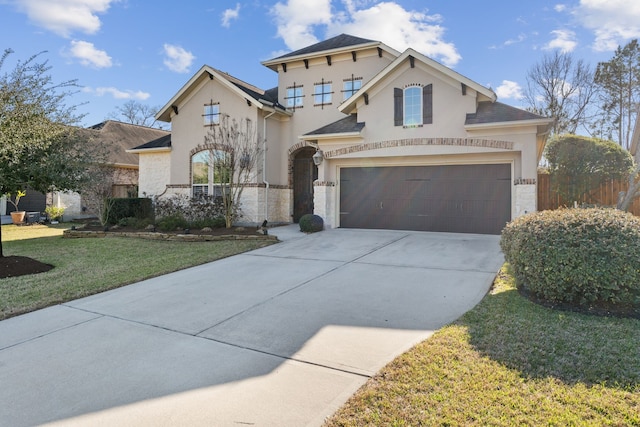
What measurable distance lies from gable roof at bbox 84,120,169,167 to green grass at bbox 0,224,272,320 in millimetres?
8047

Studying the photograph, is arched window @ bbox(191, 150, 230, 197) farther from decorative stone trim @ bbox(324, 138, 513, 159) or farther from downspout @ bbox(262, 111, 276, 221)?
decorative stone trim @ bbox(324, 138, 513, 159)

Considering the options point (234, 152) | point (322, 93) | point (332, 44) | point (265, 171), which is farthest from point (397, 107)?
point (234, 152)

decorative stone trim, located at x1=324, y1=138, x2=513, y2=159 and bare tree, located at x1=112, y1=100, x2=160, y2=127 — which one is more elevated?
bare tree, located at x1=112, y1=100, x2=160, y2=127

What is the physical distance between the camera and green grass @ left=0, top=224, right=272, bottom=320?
20.6 feet

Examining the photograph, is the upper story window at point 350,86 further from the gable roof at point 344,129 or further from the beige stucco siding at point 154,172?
the beige stucco siding at point 154,172

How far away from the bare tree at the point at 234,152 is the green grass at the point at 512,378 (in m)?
11.5

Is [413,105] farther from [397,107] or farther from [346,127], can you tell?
[346,127]

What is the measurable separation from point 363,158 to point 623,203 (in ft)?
25.4

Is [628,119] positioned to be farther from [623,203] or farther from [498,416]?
[498,416]

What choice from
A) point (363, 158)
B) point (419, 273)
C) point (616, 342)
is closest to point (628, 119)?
point (363, 158)

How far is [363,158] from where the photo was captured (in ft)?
43.8

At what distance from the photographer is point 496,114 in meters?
11.5

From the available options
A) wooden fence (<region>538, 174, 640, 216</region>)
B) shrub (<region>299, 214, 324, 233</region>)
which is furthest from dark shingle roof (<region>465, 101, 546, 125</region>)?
shrub (<region>299, 214, 324, 233</region>)

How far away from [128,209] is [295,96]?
8.86 metres
